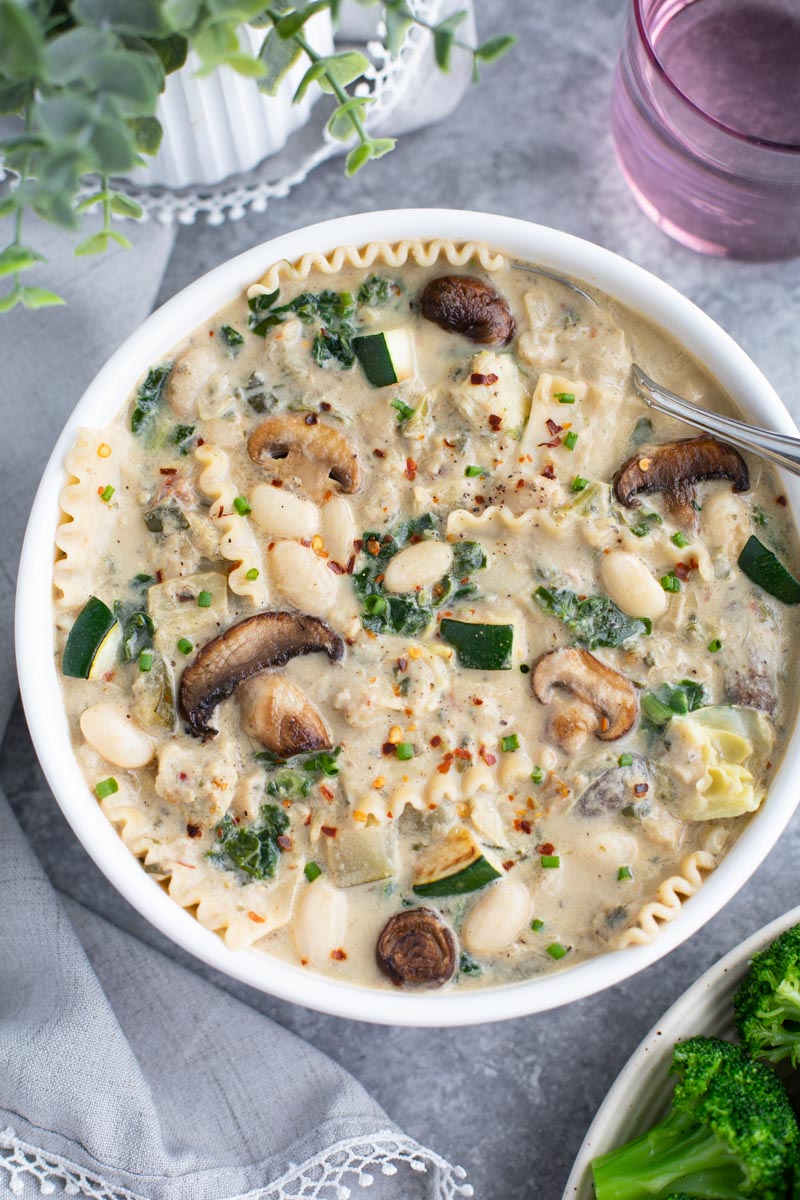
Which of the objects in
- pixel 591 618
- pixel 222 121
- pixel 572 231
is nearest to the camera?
pixel 591 618

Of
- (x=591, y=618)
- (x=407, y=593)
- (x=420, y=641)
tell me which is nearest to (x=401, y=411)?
(x=407, y=593)

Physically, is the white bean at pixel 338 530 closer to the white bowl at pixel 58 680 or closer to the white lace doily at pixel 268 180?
the white bowl at pixel 58 680

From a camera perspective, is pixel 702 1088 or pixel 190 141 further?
pixel 190 141

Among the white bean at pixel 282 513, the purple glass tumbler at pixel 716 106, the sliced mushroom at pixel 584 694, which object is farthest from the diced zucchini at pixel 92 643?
the purple glass tumbler at pixel 716 106

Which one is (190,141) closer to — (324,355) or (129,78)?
(324,355)

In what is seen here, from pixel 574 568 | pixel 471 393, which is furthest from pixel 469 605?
pixel 471 393

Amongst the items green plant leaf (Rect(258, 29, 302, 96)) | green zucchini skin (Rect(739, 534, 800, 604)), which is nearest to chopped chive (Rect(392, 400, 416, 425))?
green plant leaf (Rect(258, 29, 302, 96))

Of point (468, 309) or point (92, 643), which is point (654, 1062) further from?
point (468, 309)

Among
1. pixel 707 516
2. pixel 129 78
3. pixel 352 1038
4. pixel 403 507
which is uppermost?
pixel 129 78
